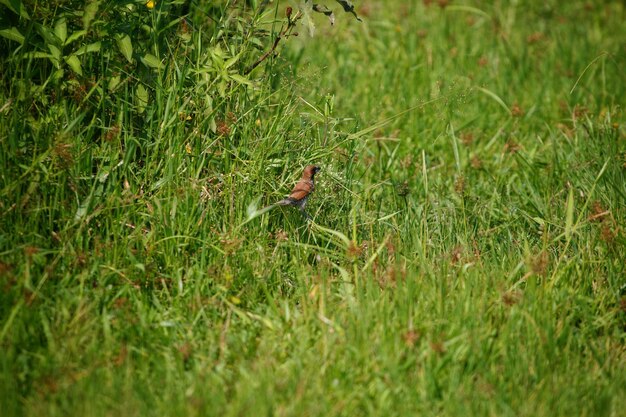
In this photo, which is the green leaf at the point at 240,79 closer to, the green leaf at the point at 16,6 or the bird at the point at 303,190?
the bird at the point at 303,190

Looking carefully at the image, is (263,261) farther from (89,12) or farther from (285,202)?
(89,12)

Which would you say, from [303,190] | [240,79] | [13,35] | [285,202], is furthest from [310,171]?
[13,35]

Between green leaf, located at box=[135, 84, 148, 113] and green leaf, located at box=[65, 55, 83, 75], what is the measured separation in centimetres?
35

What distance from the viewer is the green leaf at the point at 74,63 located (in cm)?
378

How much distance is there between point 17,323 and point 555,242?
2725 mm

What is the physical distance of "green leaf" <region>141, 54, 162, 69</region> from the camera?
4.02 meters

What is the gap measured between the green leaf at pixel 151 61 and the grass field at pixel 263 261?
6 cm

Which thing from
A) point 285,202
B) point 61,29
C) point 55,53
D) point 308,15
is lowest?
point 285,202

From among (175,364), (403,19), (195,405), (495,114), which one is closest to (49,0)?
(175,364)

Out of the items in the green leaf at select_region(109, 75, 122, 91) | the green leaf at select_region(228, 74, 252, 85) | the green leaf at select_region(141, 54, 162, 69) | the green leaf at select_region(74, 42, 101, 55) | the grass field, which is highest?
the green leaf at select_region(74, 42, 101, 55)

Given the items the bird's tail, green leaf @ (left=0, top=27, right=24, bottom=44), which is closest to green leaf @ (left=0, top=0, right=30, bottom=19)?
green leaf @ (left=0, top=27, right=24, bottom=44)

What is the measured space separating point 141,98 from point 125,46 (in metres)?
0.29

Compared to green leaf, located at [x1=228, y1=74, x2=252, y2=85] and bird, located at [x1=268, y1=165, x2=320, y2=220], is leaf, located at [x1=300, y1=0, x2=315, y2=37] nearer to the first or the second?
green leaf, located at [x1=228, y1=74, x2=252, y2=85]

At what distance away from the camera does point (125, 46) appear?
12.8 ft
